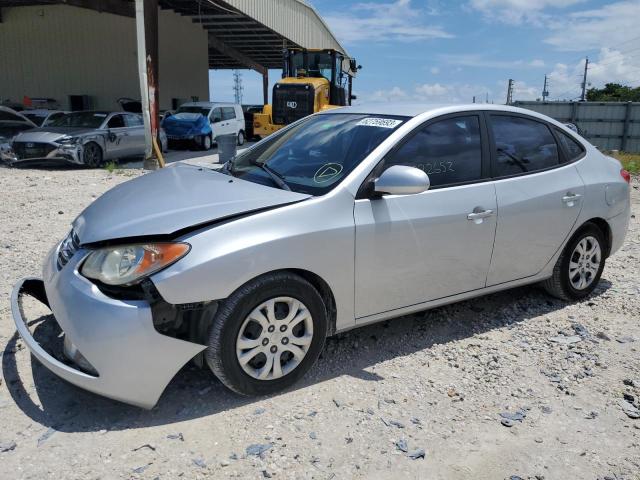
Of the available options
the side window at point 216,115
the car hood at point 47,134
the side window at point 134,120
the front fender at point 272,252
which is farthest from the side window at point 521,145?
the side window at point 216,115

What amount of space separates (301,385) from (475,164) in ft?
6.24

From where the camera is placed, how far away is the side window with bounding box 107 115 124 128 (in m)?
13.5

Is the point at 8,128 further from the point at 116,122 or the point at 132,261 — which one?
the point at 132,261

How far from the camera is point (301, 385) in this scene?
321 centimetres

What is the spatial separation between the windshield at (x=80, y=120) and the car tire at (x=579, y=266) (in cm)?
1185

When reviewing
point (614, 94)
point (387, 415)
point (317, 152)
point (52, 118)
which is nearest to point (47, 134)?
point (52, 118)

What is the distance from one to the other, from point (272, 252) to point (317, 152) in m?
1.05

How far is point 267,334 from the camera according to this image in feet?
9.56

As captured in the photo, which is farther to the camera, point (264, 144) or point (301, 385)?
point (264, 144)

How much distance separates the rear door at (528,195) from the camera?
382 cm

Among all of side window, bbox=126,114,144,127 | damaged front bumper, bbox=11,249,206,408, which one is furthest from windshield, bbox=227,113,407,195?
side window, bbox=126,114,144,127

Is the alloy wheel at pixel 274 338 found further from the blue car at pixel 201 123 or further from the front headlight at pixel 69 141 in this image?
the blue car at pixel 201 123

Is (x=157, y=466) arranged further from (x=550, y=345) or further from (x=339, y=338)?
(x=550, y=345)

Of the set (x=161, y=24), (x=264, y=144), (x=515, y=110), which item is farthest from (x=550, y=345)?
(x=161, y=24)
